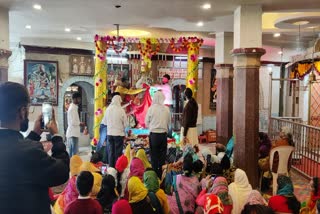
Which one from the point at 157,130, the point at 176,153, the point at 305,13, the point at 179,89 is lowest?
the point at 176,153

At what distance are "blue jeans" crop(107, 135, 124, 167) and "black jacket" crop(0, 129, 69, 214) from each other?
14.9ft

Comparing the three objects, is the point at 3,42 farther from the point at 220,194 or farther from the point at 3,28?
the point at 220,194

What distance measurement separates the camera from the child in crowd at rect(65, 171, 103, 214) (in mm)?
2734

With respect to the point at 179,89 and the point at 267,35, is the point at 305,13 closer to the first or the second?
the point at 267,35

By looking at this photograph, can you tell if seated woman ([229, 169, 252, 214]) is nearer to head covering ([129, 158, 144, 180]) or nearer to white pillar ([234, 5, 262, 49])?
head covering ([129, 158, 144, 180])

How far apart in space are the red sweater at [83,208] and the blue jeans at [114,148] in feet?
11.2

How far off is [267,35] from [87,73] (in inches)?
221

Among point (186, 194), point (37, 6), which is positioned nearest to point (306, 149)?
point (186, 194)

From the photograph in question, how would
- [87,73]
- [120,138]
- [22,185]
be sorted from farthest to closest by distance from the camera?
[87,73] → [120,138] → [22,185]

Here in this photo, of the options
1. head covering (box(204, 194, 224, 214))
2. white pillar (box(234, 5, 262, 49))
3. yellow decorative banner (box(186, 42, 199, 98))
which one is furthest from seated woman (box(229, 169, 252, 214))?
yellow decorative banner (box(186, 42, 199, 98))

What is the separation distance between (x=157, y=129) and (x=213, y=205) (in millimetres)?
2917

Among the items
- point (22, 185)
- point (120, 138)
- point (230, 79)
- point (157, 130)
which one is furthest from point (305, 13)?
point (22, 185)

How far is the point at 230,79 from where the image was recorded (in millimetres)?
8336

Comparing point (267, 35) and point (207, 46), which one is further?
point (207, 46)
